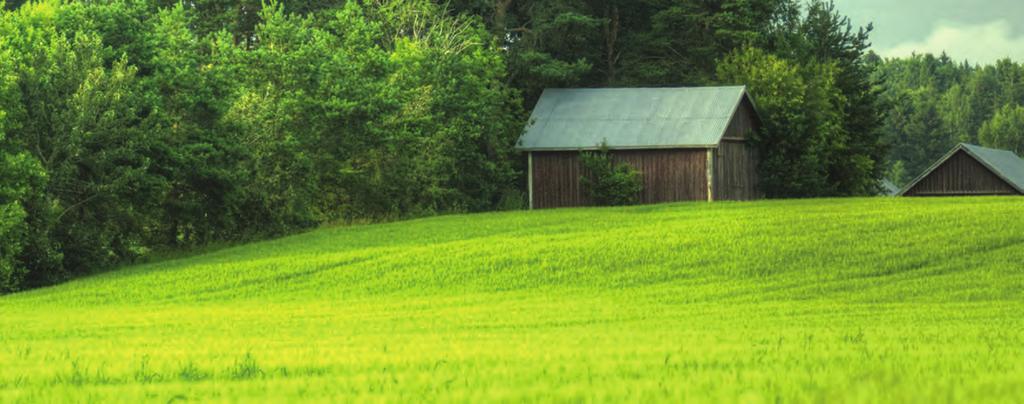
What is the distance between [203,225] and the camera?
4531 cm

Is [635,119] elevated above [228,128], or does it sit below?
above

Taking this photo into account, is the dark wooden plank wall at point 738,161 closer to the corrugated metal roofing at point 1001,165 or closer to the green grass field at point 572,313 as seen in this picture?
the green grass field at point 572,313

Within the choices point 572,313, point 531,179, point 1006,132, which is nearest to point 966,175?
point 531,179

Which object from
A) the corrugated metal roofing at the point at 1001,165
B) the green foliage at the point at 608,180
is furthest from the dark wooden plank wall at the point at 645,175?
the corrugated metal roofing at the point at 1001,165

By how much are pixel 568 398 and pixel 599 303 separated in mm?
20566

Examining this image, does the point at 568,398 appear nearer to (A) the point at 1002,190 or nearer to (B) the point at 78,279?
(B) the point at 78,279

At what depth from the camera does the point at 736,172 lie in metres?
62.5

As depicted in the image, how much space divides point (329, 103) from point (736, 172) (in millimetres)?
21917

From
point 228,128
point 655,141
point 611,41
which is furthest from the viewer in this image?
point 611,41

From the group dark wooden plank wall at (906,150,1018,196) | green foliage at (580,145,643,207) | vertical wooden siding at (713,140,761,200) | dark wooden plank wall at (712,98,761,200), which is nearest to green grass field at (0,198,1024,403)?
green foliage at (580,145,643,207)

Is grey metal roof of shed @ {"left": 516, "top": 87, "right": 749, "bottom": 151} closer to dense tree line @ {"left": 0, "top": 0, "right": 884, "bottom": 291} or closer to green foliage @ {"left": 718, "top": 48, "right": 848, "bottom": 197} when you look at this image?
dense tree line @ {"left": 0, "top": 0, "right": 884, "bottom": 291}

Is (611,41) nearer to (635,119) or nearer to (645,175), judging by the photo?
(635,119)

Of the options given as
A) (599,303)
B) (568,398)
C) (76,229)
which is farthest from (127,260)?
(568,398)

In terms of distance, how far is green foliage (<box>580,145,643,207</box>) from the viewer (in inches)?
2357
